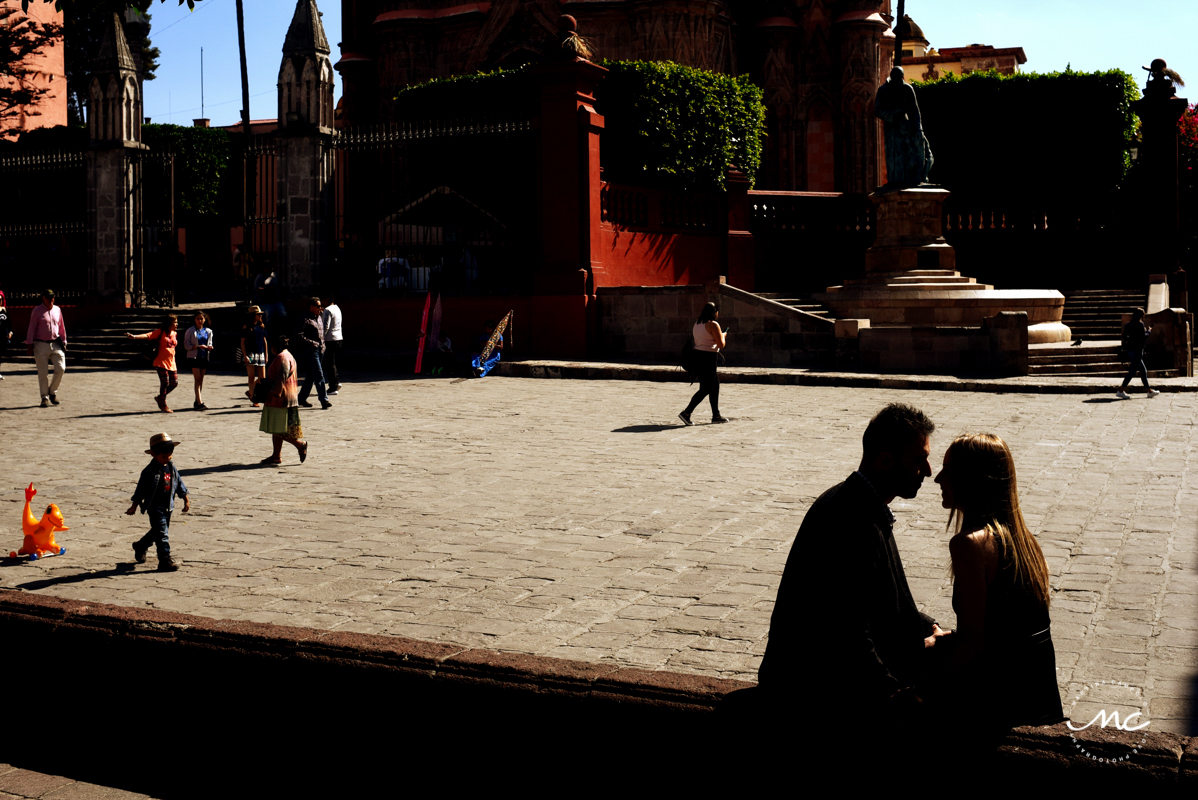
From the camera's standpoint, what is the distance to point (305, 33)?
72.8 ft

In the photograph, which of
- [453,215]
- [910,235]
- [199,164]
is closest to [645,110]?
[453,215]

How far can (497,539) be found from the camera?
25.4 ft

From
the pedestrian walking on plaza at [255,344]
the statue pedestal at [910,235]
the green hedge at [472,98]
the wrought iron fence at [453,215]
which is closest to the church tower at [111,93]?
the wrought iron fence at [453,215]

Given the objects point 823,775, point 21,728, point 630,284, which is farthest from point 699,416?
point 823,775

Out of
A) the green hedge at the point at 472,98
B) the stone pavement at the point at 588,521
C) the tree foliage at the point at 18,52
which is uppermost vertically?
the tree foliage at the point at 18,52

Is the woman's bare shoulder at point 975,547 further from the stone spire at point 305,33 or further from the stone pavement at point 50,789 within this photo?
the stone spire at point 305,33

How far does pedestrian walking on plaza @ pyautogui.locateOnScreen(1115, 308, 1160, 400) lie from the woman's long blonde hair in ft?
42.3

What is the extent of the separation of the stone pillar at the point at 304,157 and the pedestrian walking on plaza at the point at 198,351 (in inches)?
237

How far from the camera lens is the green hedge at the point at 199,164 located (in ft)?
128

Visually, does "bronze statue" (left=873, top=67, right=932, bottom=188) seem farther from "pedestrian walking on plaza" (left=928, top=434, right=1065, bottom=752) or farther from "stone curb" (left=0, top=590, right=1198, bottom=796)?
"pedestrian walking on plaza" (left=928, top=434, right=1065, bottom=752)

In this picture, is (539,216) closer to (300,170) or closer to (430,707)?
(300,170)

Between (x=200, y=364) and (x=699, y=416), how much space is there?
677 centimetres

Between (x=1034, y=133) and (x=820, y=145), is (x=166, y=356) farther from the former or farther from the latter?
(x=820, y=145)

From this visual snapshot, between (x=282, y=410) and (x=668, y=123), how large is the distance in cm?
1456
